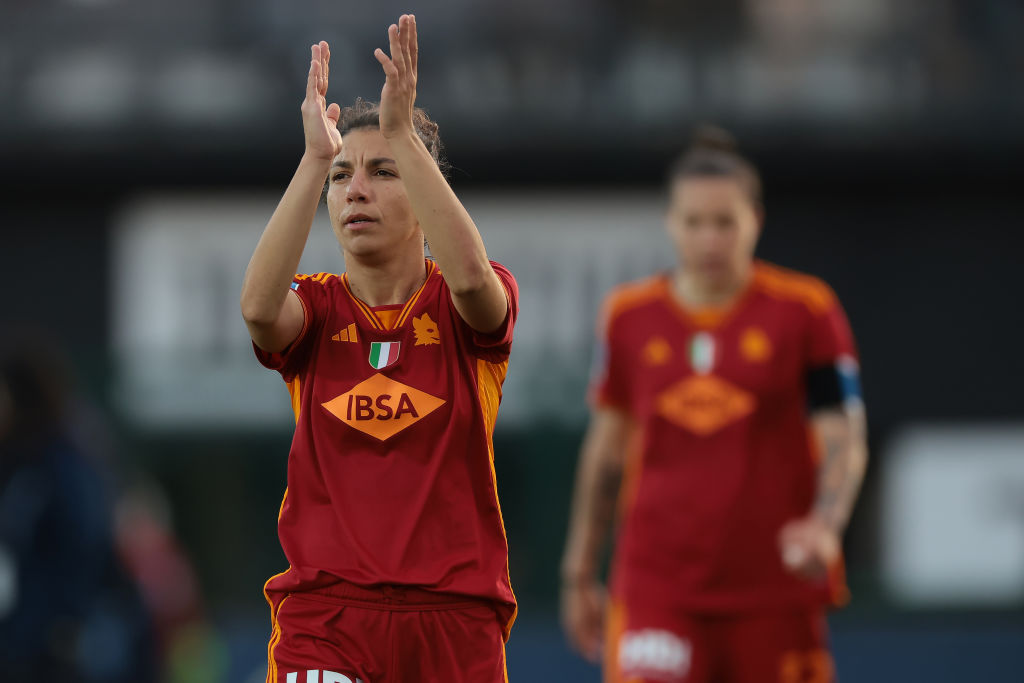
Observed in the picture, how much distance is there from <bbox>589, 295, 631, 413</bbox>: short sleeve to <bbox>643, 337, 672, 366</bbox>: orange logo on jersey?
0.12 metres

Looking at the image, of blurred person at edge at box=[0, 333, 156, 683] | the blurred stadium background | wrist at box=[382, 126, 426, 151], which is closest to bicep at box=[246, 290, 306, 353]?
wrist at box=[382, 126, 426, 151]

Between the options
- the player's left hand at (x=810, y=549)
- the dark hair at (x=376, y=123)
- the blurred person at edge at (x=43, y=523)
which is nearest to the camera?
the dark hair at (x=376, y=123)

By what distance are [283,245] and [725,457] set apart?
248 centimetres

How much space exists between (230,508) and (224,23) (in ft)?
23.1

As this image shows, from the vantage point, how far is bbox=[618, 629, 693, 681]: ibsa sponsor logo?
5074mm

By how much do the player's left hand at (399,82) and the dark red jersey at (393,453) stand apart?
1.43ft

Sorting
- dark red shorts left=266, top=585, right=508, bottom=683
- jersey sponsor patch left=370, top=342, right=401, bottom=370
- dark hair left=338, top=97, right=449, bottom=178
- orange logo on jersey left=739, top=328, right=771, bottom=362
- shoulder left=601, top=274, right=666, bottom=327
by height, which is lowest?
dark red shorts left=266, top=585, right=508, bottom=683

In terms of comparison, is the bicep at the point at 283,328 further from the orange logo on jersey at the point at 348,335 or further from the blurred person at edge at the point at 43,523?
the blurred person at edge at the point at 43,523

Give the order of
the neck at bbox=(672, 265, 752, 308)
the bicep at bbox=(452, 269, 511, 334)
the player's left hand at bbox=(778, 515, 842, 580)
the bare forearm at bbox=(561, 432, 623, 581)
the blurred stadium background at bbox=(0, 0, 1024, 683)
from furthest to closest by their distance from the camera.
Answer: the blurred stadium background at bbox=(0, 0, 1024, 683), the bare forearm at bbox=(561, 432, 623, 581), the neck at bbox=(672, 265, 752, 308), the player's left hand at bbox=(778, 515, 842, 580), the bicep at bbox=(452, 269, 511, 334)

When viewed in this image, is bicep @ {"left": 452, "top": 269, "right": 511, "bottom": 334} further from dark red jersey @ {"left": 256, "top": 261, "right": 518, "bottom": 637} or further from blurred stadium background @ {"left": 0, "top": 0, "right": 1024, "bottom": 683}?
blurred stadium background @ {"left": 0, "top": 0, "right": 1024, "bottom": 683}

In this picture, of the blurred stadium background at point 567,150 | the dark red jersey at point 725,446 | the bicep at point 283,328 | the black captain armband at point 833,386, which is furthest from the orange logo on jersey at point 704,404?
the blurred stadium background at point 567,150

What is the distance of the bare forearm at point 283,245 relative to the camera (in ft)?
→ 9.91

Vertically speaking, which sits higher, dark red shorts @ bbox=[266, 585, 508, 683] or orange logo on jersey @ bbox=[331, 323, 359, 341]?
orange logo on jersey @ bbox=[331, 323, 359, 341]

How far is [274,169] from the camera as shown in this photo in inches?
601
